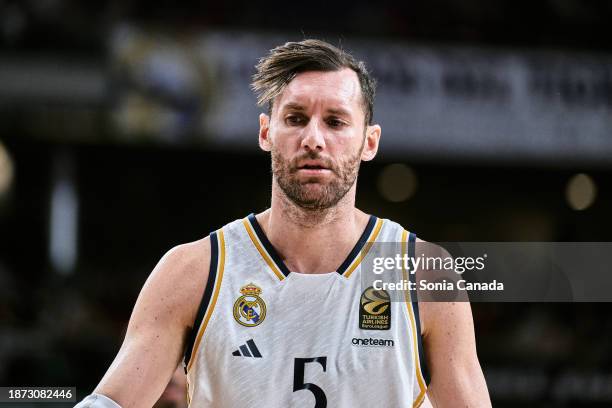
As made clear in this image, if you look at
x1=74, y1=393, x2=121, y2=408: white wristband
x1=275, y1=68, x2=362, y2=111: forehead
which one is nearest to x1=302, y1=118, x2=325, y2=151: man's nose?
x1=275, y1=68, x2=362, y2=111: forehead

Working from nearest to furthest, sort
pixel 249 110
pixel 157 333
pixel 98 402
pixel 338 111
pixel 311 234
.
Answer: pixel 98 402 < pixel 157 333 < pixel 338 111 < pixel 311 234 < pixel 249 110

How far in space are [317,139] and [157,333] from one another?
96 cm

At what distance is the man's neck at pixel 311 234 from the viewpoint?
3854mm

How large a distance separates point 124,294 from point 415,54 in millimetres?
4971

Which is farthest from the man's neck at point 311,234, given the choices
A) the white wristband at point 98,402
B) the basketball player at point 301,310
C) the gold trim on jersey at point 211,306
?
the white wristband at point 98,402

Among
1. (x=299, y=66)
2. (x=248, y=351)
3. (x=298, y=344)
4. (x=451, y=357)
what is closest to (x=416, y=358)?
(x=451, y=357)

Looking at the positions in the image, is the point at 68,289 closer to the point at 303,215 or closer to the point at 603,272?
the point at 603,272

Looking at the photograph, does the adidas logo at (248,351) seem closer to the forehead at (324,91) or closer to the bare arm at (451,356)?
the bare arm at (451,356)

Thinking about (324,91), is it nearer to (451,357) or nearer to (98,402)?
(451,357)

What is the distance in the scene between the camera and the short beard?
12.3 feet

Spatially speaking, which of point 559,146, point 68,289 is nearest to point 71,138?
point 68,289

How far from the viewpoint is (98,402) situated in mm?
3348

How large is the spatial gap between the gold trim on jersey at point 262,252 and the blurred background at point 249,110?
612 centimetres

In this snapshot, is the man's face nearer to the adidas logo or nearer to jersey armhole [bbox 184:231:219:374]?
jersey armhole [bbox 184:231:219:374]
